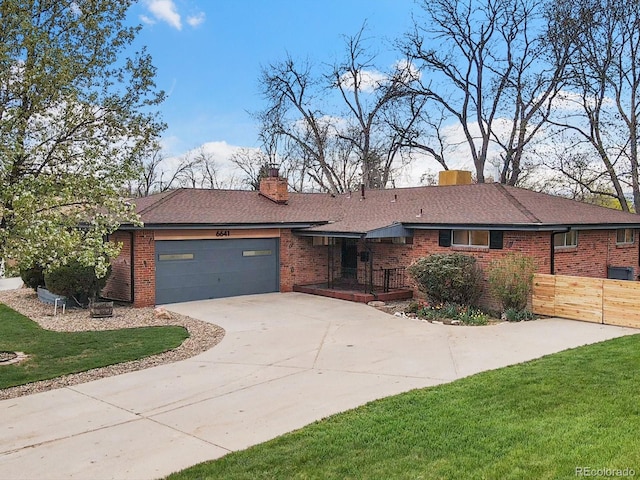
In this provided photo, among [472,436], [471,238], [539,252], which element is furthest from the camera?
[471,238]

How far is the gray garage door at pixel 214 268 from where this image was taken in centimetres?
1562

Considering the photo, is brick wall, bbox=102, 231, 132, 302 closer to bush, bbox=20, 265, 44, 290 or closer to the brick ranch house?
the brick ranch house

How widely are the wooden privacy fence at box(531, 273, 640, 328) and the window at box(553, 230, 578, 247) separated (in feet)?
5.58

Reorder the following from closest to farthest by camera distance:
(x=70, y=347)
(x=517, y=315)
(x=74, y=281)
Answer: (x=70, y=347)
(x=517, y=315)
(x=74, y=281)

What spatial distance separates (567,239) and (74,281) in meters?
13.3

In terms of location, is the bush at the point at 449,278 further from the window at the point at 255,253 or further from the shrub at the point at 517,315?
the window at the point at 255,253

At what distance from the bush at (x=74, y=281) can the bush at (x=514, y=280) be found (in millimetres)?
10398

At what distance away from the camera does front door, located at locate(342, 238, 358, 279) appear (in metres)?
19.0

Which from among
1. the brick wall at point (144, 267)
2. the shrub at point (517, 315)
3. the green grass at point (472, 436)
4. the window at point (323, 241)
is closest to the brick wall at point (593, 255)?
the shrub at point (517, 315)

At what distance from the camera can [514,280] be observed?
Result: 1344 cm

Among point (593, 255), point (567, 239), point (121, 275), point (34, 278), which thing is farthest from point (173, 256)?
point (593, 255)

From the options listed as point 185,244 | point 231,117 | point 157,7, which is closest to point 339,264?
point 185,244

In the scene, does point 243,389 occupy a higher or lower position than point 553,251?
lower
